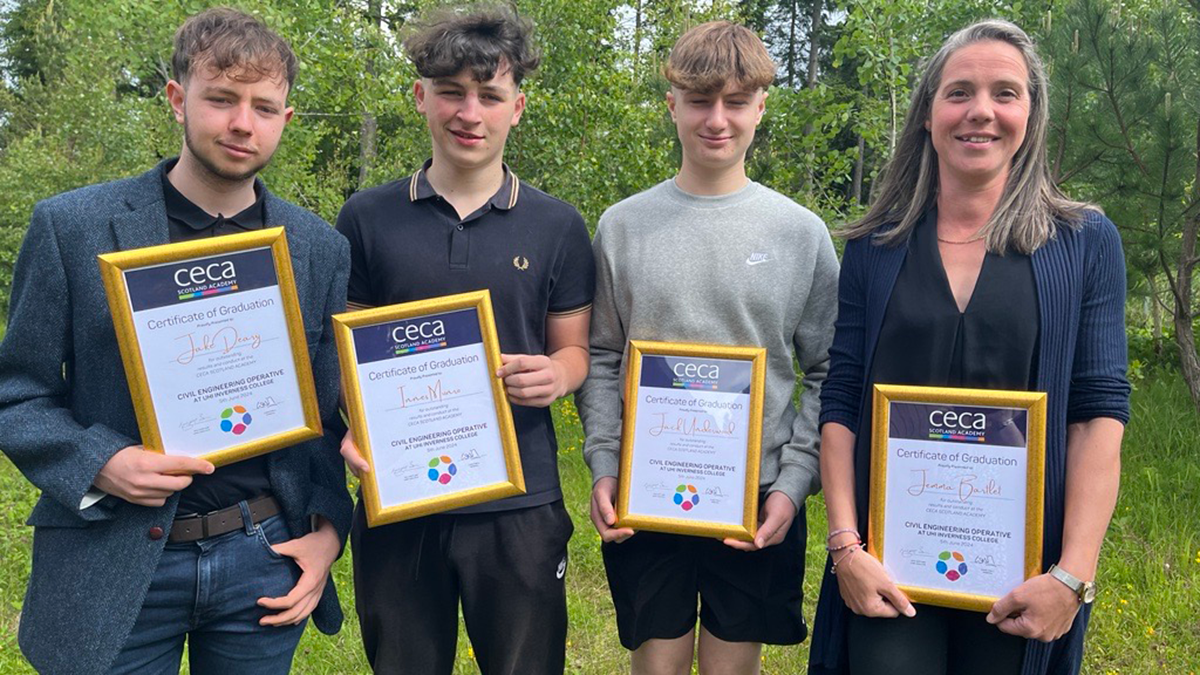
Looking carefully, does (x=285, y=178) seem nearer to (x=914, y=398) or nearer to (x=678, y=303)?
(x=678, y=303)

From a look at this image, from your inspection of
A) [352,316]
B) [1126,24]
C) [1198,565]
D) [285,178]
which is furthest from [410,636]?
[285,178]

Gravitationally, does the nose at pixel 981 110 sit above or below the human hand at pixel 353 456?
above

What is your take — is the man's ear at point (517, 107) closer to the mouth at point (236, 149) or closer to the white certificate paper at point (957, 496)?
the mouth at point (236, 149)

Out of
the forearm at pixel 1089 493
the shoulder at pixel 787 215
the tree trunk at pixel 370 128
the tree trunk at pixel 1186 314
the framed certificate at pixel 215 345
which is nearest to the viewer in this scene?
the framed certificate at pixel 215 345

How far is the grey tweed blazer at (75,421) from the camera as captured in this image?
2.26 m

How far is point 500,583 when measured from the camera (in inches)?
113

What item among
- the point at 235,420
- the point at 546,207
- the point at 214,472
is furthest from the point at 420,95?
the point at 214,472

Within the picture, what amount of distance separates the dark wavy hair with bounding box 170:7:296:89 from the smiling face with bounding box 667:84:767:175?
46.6 inches

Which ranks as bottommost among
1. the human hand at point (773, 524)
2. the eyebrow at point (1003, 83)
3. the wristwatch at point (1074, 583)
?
the human hand at point (773, 524)

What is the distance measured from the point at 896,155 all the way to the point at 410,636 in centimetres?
202

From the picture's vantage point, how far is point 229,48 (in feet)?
7.82

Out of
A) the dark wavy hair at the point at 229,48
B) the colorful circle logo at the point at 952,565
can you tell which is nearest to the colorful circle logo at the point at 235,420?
the dark wavy hair at the point at 229,48

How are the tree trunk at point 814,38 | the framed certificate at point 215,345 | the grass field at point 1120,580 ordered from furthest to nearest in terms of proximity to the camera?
the tree trunk at point 814,38 < the grass field at point 1120,580 < the framed certificate at point 215,345

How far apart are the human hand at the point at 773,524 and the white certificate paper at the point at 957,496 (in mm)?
420
